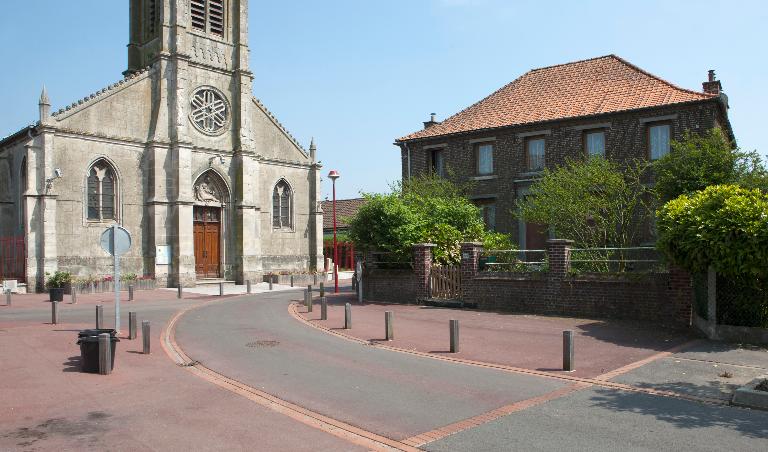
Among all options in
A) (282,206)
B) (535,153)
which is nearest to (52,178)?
(282,206)

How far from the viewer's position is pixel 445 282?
18875 millimetres

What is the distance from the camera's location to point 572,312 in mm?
15523

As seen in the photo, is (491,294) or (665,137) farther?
(665,137)

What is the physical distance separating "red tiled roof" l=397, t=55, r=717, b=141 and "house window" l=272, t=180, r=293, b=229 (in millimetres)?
9812

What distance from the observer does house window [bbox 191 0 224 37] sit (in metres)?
30.6

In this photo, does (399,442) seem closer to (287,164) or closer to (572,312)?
(572,312)

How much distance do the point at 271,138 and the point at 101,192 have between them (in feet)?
33.9

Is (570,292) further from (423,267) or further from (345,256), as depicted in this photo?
(345,256)

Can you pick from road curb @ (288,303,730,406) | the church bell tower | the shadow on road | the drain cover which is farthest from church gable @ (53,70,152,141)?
the shadow on road

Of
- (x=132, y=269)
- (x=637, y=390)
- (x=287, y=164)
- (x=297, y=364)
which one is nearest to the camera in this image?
(x=637, y=390)

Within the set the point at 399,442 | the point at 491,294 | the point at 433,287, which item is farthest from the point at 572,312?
the point at 399,442

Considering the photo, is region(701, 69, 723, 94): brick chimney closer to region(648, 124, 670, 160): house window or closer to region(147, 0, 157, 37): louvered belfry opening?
region(648, 124, 670, 160): house window

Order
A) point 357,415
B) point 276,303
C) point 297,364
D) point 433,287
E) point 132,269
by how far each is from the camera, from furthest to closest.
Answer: point 132,269 < point 276,303 < point 433,287 < point 297,364 < point 357,415

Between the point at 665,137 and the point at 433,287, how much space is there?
35.3 feet
